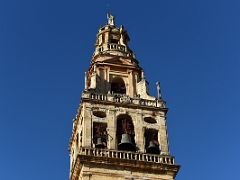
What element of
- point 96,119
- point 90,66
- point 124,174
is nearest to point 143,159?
point 124,174

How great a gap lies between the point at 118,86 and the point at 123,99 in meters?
3.28

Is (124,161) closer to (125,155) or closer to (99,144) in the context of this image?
(125,155)

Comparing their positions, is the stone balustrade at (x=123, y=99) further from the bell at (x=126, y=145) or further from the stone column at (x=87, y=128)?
the bell at (x=126, y=145)

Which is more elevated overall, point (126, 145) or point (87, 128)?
point (87, 128)

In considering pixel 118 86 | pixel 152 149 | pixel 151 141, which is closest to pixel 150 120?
pixel 151 141

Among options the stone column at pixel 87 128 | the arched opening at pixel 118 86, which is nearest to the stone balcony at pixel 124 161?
the stone column at pixel 87 128

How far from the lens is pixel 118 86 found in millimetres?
41938

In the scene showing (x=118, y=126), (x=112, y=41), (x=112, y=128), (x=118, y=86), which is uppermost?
(x=112, y=41)

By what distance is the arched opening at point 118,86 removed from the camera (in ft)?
136

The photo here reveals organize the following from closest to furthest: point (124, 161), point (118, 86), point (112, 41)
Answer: point (124, 161) < point (118, 86) < point (112, 41)

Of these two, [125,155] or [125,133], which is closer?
[125,155]

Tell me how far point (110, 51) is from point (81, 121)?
717 cm

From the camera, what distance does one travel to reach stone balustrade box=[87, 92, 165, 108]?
1515 inches
